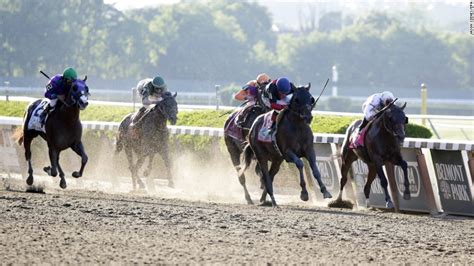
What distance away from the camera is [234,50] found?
214ft

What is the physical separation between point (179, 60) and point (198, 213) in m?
49.2

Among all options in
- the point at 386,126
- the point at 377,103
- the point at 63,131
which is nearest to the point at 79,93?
the point at 63,131

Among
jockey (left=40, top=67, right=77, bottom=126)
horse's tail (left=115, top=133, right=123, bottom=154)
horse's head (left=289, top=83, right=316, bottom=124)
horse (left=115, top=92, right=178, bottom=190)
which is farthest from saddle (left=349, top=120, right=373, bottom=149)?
horse's tail (left=115, top=133, right=123, bottom=154)

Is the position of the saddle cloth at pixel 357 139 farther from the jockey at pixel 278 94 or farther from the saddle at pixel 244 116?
the saddle at pixel 244 116

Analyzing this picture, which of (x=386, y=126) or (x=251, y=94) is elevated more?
(x=251, y=94)

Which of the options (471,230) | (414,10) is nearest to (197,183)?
(471,230)

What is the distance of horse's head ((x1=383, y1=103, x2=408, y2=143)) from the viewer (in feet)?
44.5

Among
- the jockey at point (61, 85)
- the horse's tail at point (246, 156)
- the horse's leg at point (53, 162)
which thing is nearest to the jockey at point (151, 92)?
the horse's leg at point (53, 162)

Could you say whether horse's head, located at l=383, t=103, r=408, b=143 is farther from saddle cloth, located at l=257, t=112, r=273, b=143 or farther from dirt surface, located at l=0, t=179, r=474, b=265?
saddle cloth, located at l=257, t=112, r=273, b=143

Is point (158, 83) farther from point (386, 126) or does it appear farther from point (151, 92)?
point (386, 126)

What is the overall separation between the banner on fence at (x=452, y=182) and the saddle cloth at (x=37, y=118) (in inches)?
180

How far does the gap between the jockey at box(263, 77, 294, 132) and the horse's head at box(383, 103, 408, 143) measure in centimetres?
104

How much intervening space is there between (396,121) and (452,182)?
2.79 feet

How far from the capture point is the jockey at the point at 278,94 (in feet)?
45.7
